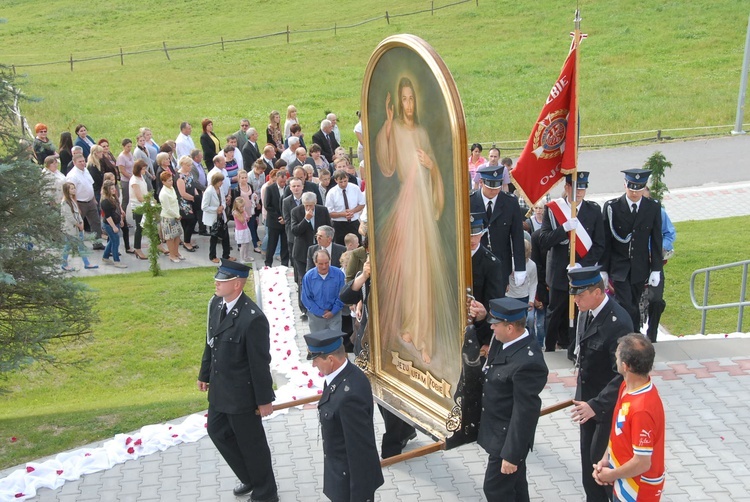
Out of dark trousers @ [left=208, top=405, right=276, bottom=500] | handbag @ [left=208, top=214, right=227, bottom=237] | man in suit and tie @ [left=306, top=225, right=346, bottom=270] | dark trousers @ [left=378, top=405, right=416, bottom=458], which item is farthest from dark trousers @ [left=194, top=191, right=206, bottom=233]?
dark trousers @ [left=208, top=405, right=276, bottom=500]

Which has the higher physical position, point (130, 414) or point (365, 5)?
point (365, 5)

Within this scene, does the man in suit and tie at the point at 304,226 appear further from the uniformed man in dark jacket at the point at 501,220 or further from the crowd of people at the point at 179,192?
the uniformed man in dark jacket at the point at 501,220

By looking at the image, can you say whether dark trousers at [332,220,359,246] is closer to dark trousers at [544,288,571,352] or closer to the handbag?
the handbag

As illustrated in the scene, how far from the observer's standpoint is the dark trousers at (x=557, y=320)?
1036 cm

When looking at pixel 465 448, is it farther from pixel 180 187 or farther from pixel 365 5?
pixel 365 5

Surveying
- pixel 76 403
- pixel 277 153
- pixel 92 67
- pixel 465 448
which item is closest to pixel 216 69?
pixel 92 67

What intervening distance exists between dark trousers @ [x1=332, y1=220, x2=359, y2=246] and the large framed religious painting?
605cm

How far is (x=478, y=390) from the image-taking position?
662cm

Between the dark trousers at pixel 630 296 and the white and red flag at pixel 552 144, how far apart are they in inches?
85.7

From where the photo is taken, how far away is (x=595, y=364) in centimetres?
669

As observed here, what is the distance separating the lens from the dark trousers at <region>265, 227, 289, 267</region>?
1491 cm

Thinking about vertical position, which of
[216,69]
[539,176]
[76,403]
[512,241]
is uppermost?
[216,69]

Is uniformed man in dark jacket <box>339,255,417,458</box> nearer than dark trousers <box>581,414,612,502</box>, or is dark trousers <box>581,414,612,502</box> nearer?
dark trousers <box>581,414,612,502</box>

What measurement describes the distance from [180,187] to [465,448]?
938cm
